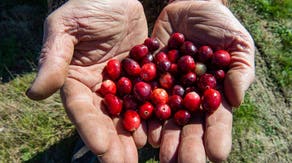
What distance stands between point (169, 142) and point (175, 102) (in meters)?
0.47

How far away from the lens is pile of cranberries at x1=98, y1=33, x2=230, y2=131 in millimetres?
3684

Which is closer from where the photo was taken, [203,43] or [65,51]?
[65,51]

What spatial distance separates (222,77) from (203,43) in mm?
551

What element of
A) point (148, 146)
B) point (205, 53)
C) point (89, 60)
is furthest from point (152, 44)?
point (148, 146)

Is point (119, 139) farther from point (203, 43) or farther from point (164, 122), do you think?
point (203, 43)

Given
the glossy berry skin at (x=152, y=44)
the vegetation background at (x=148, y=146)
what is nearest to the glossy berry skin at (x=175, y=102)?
the glossy berry skin at (x=152, y=44)

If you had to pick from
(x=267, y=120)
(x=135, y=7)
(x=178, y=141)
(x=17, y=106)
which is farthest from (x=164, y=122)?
(x=17, y=106)

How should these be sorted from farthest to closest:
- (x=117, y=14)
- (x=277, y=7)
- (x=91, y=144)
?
(x=277, y=7) < (x=117, y=14) < (x=91, y=144)

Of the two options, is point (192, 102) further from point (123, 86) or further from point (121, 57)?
point (121, 57)

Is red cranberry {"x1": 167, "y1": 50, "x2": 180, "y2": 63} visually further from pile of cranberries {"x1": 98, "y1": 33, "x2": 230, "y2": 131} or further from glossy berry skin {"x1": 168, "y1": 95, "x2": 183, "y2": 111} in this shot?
glossy berry skin {"x1": 168, "y1": 95, "x2": 183, "y2": 111}

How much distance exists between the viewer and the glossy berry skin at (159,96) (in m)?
3.90

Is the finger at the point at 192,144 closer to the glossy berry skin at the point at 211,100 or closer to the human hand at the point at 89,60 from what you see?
the glossy berry skin at the point at 211,100

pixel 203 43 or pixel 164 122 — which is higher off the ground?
pixel 203 43

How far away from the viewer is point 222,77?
12.5 ft
